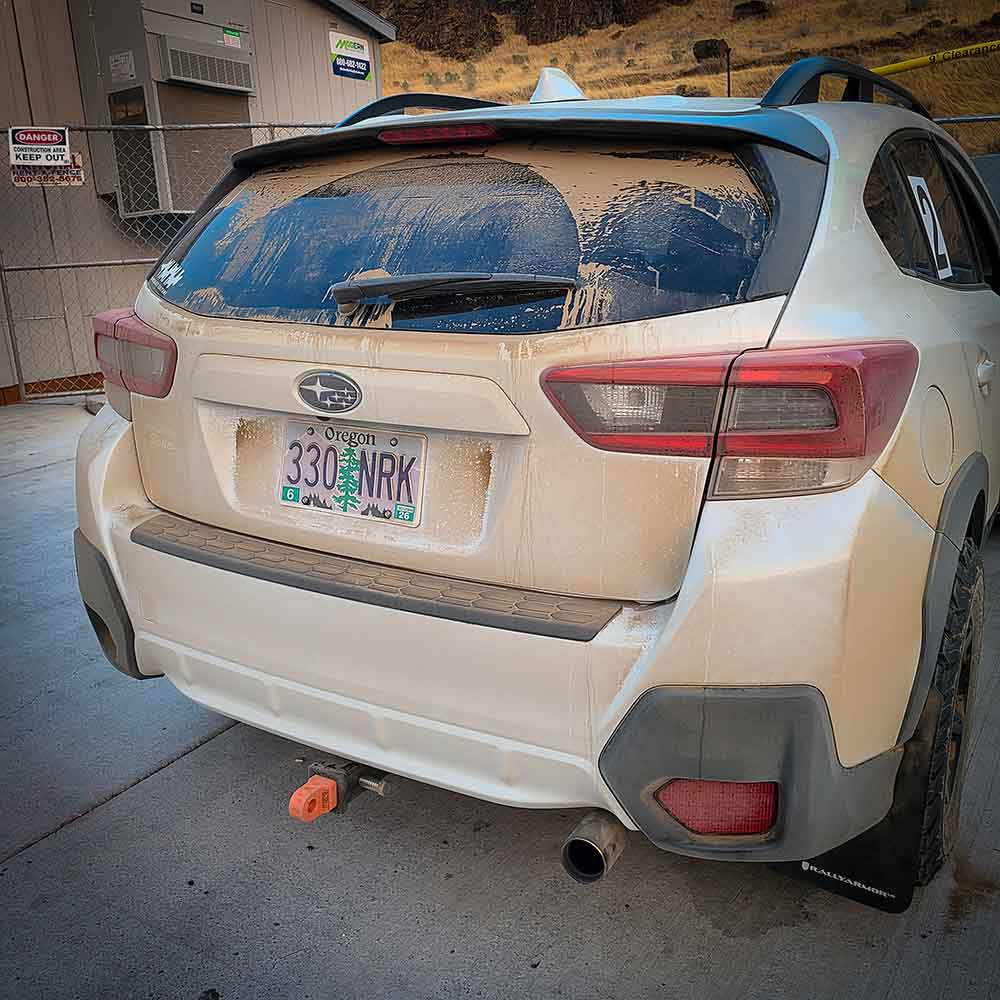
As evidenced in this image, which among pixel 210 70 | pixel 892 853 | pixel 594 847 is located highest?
pixel 210 70

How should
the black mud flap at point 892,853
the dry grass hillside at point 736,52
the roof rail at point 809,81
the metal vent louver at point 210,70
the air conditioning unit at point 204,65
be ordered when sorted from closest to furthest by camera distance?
1. the black mud flap at point 892,853
2. the roof rail at point 809,81
3. the air conditioning unit at point 204,65
4. the metal vent louver at point 210,70
5. the dry grass hillside at point 736,52

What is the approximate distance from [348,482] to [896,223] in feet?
4.31

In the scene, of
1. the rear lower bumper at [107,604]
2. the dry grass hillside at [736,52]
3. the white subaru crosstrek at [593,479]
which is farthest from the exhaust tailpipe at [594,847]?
the dry grass hillside at [736,52]

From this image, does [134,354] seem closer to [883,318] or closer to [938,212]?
[883,318]

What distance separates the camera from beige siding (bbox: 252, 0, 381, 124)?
1033 cm

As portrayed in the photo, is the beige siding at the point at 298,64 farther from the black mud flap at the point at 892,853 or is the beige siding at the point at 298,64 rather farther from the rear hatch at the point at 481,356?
the black mud flap at the point at 892,853

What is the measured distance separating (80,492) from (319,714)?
0.87 meters

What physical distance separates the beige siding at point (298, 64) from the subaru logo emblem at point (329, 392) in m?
9.60

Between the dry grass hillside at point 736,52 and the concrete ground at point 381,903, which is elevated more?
the dry grass hillside at point 736,52

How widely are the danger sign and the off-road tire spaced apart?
8.14 meters

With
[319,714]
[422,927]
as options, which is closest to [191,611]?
[319,714]

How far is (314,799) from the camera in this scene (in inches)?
80.4

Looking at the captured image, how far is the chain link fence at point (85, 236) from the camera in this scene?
343 inches

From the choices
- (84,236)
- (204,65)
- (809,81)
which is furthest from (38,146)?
(809,81)
